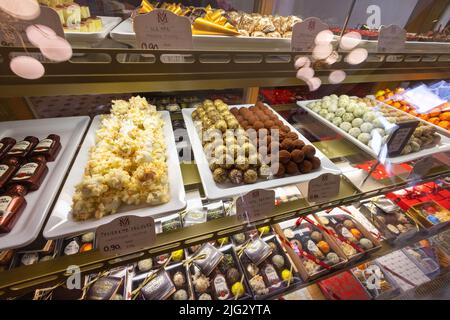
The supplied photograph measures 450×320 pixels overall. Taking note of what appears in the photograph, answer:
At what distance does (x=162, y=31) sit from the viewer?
629 millimetres

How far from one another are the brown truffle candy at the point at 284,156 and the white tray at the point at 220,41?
42cm

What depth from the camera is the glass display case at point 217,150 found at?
26.2 inches

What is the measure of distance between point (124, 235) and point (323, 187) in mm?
742

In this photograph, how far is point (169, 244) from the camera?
80cm

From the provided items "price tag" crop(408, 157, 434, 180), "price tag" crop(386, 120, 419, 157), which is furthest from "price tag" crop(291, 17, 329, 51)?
"price tag" crop(408, 157, 434, 180)

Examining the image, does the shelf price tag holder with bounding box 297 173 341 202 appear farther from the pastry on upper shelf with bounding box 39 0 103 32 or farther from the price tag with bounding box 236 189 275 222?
the pastry on upper shelf with bounding box 39 0 103 32

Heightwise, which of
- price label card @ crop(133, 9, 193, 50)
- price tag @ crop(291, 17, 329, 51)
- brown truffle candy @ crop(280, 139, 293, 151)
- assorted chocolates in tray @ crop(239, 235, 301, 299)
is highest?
price tag @ crop(291, 17, 329, 51)

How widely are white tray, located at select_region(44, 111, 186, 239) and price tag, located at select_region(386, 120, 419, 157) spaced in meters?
0.98

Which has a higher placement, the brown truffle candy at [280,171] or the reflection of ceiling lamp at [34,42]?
the reflection of ceiling lamp at [34,42]

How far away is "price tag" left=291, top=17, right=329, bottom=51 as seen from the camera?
2.50 ft

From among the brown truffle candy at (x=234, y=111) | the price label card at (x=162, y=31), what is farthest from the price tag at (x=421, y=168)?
the price label card at (x=162, y=31)

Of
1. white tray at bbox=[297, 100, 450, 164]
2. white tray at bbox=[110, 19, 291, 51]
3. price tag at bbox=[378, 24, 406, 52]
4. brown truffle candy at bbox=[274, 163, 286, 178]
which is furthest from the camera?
white tray at bbox=[297, 100, 450, 164]

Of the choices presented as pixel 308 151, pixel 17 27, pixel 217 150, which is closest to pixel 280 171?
pixel 308 151

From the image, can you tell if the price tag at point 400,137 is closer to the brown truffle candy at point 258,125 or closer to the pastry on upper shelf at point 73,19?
the brown truffle candy at point 258,125
